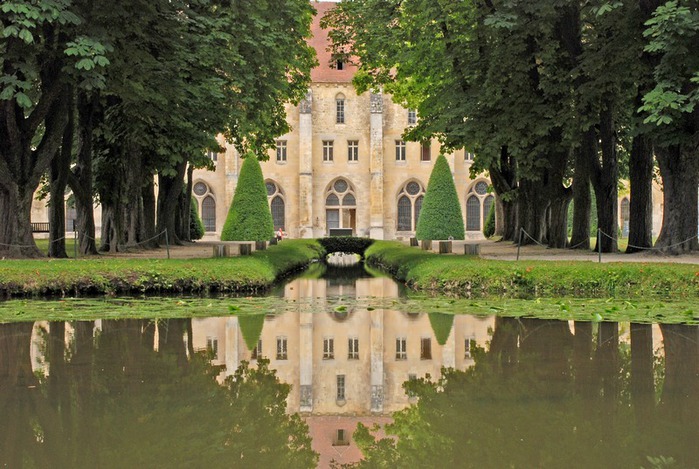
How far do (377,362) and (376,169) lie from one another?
46894mm

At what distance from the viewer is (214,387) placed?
7.06 metres

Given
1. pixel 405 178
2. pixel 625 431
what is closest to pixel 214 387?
pixel 625 431

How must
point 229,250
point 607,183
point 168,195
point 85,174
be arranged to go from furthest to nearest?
point 168,195 → point 607,183 → point 229,250 → point 85,174

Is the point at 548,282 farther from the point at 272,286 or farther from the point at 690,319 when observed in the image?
the point at 272,286

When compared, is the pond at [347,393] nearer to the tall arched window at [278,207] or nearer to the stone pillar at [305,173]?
the stone pillar at [305,173]

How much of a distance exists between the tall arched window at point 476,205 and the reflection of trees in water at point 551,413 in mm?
47082

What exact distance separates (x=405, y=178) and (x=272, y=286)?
38.0 m

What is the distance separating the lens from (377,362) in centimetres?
856

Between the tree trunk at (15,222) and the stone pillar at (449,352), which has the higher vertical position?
the tree trunk at (15,222)

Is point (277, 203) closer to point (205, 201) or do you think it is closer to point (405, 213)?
point (205, 201)

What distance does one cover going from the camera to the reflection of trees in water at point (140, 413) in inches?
198

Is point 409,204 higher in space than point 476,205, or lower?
→ higher

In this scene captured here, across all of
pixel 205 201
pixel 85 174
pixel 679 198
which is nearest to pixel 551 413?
pixel 679 198

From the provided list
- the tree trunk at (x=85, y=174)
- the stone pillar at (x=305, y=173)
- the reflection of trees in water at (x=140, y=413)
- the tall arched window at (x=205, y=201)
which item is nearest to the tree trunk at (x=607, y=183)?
the tree trunk at (x=85, y=174)
